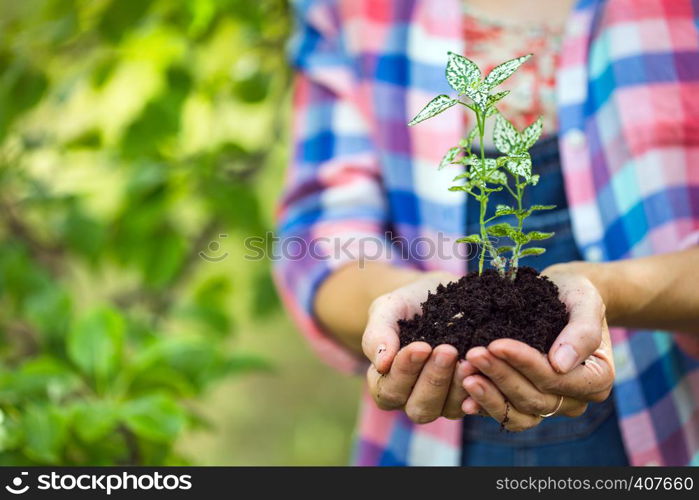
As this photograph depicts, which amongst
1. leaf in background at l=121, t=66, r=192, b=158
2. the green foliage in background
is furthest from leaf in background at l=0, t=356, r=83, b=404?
leaf in background at l=121, t=66, r=192, b=158

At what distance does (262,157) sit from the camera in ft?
5.93

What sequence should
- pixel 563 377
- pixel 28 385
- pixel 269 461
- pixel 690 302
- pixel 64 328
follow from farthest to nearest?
pixel 269 461
pixel 64 328
pixel 28 385
pixel 690 302
pixel 563 377

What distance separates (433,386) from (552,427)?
406 millimetres

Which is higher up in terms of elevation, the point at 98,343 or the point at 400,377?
the point at 98,343

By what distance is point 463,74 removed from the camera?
2.57 ft

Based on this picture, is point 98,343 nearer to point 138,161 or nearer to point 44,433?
point 44,433

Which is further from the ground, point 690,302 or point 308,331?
point 308,331

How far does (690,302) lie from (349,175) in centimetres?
53

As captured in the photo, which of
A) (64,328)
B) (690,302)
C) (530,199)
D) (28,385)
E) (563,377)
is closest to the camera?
(563,377)

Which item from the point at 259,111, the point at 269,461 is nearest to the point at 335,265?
the point at 259,111

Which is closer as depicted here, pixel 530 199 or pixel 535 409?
pixel 535 409

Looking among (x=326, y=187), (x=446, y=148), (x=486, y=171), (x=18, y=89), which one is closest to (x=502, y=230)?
(x=486, y=171)

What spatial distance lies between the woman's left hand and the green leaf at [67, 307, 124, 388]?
71 cm

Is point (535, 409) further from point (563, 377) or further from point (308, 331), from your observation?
point (308, 331)
